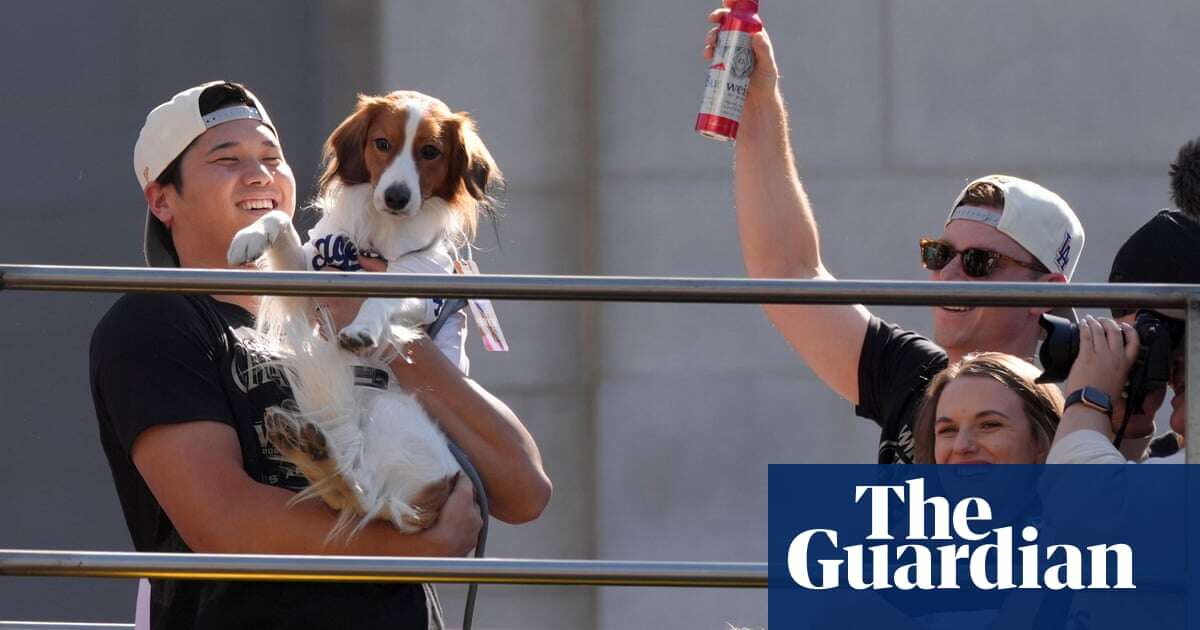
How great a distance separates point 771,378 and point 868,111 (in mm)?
768

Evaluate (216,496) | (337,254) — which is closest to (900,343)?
(337,254)

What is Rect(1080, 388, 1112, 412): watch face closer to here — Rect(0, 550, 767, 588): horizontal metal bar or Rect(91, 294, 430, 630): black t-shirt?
Rect(0, 550, 767, 588): horizontal metal bar

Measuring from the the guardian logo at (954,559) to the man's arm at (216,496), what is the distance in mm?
679

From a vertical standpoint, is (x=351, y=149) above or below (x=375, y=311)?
above

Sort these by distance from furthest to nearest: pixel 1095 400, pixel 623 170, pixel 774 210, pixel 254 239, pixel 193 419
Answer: pixel 623 170 < pixel 774 210 < pixel 254 239 < pixel 193 419 < pixel 1095 400

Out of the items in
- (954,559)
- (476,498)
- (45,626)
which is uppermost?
(476,498)

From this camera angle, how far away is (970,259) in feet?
9.32

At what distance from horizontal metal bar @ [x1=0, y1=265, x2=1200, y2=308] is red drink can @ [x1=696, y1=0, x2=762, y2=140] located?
0.75 metres

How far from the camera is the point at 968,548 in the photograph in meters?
2.25

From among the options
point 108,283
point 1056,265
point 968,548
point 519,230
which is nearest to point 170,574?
point 108,283

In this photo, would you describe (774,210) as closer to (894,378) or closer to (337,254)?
(894,378)

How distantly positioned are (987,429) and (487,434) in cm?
73

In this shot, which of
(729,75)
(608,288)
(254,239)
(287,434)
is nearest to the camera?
(608,288)

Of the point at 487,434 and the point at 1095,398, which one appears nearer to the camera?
the point at 1095,398
